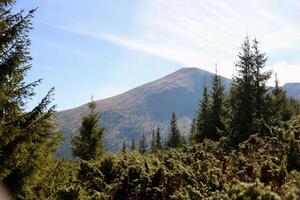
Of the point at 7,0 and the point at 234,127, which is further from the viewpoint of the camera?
the point at 234,127

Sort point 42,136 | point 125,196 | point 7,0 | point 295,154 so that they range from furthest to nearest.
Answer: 1. point 42,136
2. point 125,196
3. point 7,0
4. point 295,154

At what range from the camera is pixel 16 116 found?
1283cm

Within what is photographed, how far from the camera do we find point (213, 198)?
8.48m

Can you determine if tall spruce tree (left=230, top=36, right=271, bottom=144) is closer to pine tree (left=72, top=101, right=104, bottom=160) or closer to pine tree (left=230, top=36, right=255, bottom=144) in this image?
pine tree (left=230, top=36, right=255, bottom=144)

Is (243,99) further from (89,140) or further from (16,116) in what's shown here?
(16,116)

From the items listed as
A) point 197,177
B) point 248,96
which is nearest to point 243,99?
point 248,96

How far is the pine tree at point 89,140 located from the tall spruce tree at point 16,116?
→ 29.6 metres

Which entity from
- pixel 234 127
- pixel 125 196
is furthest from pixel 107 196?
pixel 234 127

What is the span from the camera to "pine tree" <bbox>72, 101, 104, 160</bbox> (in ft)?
142

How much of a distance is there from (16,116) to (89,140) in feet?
102

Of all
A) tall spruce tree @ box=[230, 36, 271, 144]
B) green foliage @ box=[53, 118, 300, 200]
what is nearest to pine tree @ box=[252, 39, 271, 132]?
tall spruce tree @ box=[230, 36, 271, 144]

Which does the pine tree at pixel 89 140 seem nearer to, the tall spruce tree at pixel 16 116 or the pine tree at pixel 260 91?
the pine tree at pixel 260 91

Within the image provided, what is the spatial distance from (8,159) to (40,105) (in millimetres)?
2165

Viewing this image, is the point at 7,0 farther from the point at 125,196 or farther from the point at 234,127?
the point at 234,127
